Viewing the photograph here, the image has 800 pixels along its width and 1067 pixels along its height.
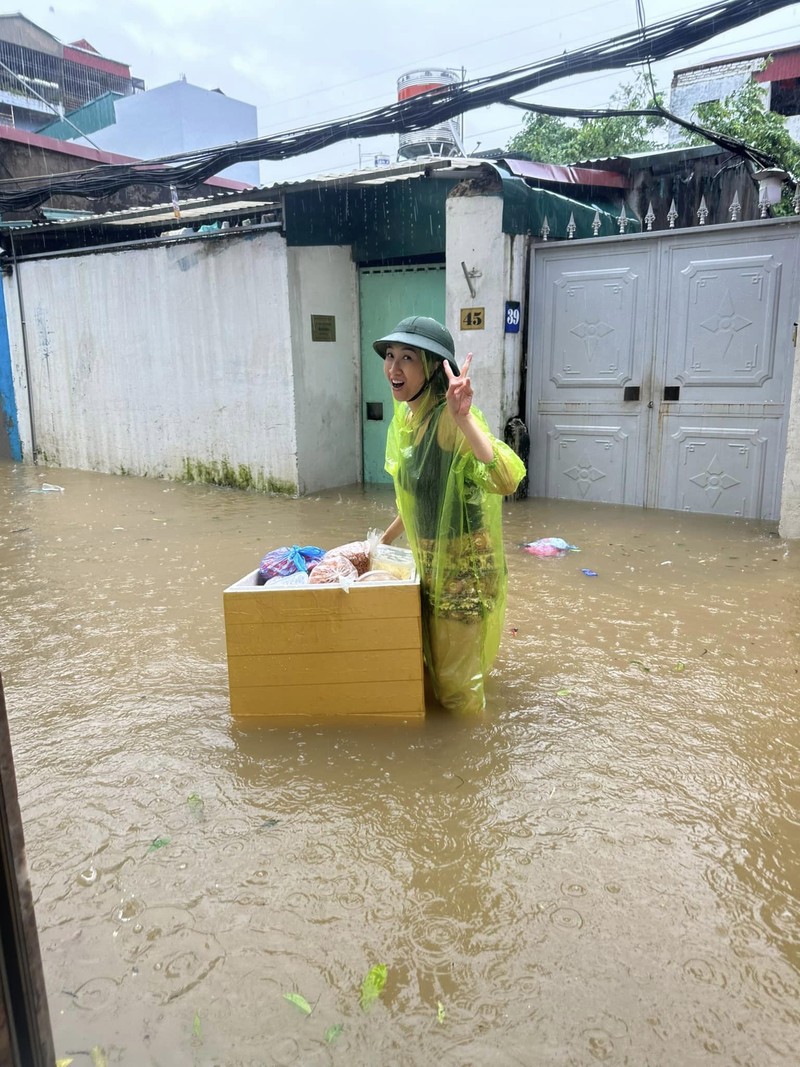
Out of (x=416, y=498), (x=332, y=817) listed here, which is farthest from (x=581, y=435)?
(x=332, y=817)

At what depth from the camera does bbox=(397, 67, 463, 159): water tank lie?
1134 centimetres

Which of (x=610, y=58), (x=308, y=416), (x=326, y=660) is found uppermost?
(x=610, y=58)

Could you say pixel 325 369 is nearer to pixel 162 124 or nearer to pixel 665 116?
pixel 665 116

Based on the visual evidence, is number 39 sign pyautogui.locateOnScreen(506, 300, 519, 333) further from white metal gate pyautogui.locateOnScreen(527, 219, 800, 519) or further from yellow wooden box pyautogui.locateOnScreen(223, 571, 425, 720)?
yellow wooden box pyautogui.locateOnScreen(223, 571, 425, 720)

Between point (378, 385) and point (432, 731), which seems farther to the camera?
point (378, 385)

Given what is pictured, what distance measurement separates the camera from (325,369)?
845cm

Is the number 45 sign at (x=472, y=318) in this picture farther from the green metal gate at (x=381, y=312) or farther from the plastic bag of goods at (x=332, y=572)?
the plastic bag of goods at (x=332, y=572)

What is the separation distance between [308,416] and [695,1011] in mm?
7091

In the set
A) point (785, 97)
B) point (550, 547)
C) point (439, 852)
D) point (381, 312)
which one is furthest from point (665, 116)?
point (785, 97)

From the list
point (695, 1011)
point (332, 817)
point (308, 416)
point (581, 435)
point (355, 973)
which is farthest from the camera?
point (308, 416)

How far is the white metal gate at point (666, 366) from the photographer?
6.33m

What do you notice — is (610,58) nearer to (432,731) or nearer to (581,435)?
(581,435)

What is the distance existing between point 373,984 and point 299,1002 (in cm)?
18

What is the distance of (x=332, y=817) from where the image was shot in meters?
2.62
